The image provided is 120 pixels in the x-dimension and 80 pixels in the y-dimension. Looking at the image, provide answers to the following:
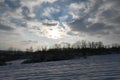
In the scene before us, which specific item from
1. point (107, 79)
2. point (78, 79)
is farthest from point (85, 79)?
point (107, 79)

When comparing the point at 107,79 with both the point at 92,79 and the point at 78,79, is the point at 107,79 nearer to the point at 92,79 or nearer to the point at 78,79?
the point at 92,79

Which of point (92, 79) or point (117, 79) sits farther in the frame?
point (92, 79)

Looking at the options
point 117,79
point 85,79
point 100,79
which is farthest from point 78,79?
point 117,79

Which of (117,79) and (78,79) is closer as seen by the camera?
(117,79)

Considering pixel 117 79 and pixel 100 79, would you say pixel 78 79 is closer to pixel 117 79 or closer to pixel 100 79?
pixel 100 79

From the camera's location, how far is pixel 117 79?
1656 centimetres

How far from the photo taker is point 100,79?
17.6 meters

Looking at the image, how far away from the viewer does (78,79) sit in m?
18.5

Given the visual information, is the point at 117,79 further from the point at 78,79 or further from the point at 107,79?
the point at 78,79

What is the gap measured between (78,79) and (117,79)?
3.30 metres

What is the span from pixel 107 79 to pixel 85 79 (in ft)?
6.18

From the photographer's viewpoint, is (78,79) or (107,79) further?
(78,79)

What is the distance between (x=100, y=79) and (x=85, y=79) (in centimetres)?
127

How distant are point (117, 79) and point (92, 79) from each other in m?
2.10
